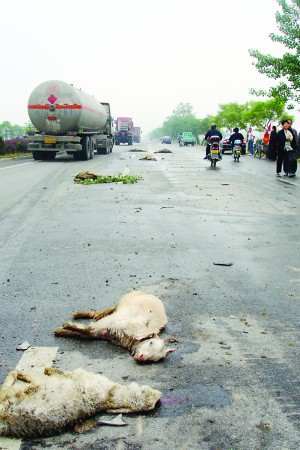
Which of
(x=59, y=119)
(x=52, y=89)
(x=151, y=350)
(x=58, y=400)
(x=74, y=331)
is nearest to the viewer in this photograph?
(x=58, y=400)

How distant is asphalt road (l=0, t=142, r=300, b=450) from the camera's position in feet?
8.65

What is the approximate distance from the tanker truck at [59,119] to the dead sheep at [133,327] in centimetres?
2084

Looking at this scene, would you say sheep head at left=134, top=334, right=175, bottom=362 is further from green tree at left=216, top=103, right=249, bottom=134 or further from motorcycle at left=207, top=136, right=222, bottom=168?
green tree at left=216, top=103, right=249, bottom=134

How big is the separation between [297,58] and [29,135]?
1336 cm

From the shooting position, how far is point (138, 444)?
2.46 m

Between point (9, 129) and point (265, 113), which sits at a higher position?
point (265, 113)

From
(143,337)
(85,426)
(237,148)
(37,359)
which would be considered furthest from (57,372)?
(237,148)

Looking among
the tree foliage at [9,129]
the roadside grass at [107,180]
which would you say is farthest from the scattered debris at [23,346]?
the tree foliage at [9,129]

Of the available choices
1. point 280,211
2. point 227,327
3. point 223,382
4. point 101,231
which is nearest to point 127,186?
point 280,211

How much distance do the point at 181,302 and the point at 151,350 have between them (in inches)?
49.6

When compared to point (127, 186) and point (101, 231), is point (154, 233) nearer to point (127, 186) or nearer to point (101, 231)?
point (101, 231)

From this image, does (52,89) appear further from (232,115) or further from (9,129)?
(9,129)

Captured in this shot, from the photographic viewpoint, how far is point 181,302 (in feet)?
14.9

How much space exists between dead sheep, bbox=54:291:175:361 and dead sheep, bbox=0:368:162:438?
590 mm
